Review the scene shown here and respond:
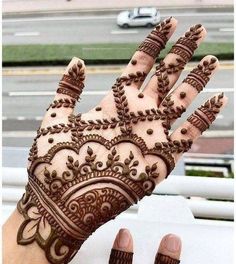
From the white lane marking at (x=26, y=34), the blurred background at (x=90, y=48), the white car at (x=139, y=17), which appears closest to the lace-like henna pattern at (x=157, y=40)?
the blurred background at (x=90, y=48)

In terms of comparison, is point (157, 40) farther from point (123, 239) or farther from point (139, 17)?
point (139, 17)

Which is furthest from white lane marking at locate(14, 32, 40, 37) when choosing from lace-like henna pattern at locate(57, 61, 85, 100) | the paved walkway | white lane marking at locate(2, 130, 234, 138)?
lace-like henna pattern at locate(57, 61, 85, 100)

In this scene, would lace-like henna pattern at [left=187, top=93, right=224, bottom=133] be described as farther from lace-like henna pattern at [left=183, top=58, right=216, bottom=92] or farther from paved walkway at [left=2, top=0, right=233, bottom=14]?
paved walkway at [left=2, top=0, right=233, bottom=14]

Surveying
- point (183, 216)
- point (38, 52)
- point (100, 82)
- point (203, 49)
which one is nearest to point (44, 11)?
point (38, 52)

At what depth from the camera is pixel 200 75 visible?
Result: 733 mm

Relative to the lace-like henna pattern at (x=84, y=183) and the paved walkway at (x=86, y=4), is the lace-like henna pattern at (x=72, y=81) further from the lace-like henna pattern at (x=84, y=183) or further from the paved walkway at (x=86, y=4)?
the paved walkway at (x=86, y=4)

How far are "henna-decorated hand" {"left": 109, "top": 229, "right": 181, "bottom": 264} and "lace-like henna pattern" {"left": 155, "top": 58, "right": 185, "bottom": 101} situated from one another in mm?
200

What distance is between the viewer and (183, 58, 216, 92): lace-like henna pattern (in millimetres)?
729

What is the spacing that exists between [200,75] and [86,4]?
359 cm

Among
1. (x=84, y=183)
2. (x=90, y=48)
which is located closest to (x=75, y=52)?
(x=90, y=48)

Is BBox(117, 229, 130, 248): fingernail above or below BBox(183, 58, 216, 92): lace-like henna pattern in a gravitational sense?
below

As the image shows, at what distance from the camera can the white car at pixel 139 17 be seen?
12.1 feet

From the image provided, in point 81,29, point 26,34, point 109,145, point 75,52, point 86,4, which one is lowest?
point 109,145

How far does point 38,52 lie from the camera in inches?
151
